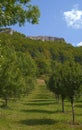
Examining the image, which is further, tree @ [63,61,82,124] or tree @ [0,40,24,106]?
tree @ [0,40,24,106]

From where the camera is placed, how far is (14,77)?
5322 cm

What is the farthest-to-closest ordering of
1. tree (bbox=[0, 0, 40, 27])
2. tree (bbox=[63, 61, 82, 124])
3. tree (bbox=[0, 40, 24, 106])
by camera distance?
tree (bbox=[0, 40, 24, 106]) → tree (bbox=[63, 61, 82, 124]) → tree (bbox=[0, 0, 40, 27])

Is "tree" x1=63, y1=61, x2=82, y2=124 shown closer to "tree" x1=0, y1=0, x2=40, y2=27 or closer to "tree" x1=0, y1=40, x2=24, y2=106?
"tree" x1=0, y1=40, x2=24, y2=106

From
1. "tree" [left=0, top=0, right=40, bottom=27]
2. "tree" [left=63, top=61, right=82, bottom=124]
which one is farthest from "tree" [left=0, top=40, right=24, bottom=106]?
"tree" [left=0, top=0, right=40, bottom=27]

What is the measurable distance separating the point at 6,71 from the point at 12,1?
35.4 metres

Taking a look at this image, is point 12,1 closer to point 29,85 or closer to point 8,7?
point 8,7

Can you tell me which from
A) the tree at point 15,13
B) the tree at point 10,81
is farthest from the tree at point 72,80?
the tree at point 15,13

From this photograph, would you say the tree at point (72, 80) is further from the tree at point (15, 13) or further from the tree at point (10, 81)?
the tree at point (15, 13)

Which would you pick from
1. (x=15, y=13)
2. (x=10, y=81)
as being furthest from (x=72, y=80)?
(x=15, y=13)

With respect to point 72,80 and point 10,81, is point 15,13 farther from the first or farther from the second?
point 10,81

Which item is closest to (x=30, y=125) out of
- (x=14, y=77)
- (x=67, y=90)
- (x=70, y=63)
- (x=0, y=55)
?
(x=67, y=90)

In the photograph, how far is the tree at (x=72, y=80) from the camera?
3878 cm

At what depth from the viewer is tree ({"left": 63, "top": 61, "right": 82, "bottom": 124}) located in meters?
38.8

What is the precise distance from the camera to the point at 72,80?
3941cm
